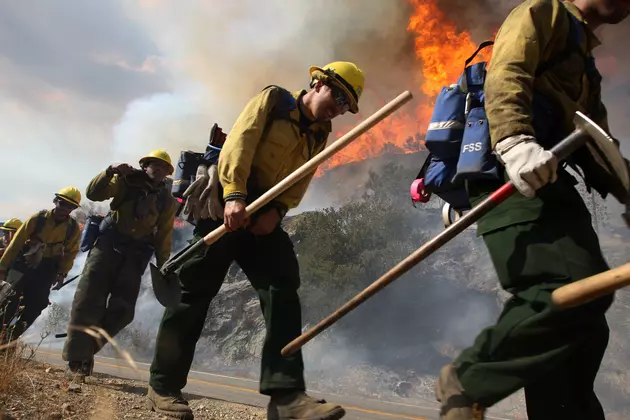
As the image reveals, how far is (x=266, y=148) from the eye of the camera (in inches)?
114

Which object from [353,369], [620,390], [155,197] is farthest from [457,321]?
[155,197]

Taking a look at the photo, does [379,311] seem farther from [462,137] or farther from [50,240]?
[462,137]

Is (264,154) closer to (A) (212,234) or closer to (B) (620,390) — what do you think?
(A) (212,234)

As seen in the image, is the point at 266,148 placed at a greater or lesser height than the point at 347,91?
lesser

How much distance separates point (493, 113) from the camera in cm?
171

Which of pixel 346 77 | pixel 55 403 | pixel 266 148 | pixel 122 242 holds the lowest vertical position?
pixel 55 403

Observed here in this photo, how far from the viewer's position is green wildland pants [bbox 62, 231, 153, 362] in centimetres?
499

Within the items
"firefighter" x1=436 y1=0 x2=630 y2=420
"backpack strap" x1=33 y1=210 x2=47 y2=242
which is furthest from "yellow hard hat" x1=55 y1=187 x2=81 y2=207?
"firefighter" x1=436 y1=0 x2=630 y2=420

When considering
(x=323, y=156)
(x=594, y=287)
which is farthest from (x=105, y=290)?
(x=594, y=287)

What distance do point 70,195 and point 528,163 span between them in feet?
24.3

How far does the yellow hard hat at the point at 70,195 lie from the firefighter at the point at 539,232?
6.93 metres

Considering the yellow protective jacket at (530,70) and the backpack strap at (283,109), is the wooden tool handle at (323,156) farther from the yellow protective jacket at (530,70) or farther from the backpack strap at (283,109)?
the yellow protective jacket at (530,70)

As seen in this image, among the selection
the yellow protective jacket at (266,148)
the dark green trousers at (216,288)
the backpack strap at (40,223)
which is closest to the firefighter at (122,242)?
the backpack strap at (40,223)

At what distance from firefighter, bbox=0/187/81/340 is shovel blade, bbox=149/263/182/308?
4768mm
